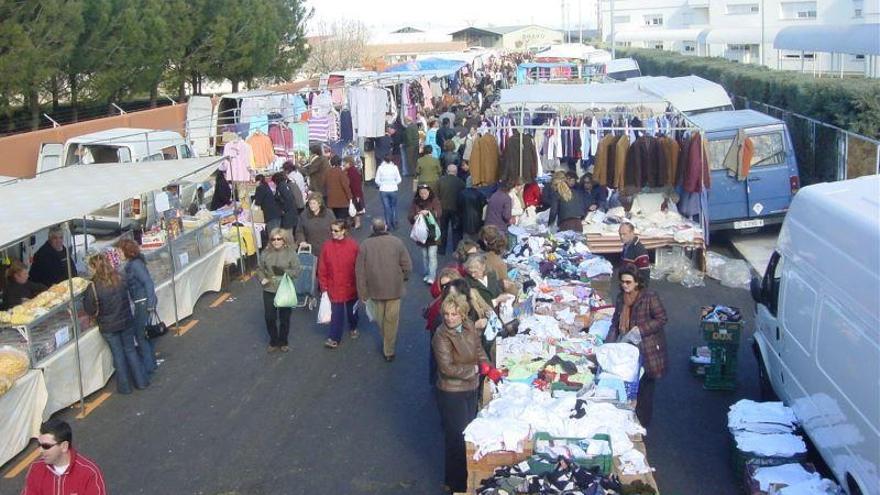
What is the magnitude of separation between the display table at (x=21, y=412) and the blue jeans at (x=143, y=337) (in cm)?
143

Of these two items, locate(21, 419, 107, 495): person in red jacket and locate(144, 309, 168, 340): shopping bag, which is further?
locate(144, 309, 168, 340): shopping bag

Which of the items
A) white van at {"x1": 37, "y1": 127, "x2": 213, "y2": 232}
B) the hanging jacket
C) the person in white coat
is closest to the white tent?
the hanging jacket

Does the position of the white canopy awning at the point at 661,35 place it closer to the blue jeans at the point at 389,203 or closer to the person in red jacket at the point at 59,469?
the blue jeans at the point at 389,203

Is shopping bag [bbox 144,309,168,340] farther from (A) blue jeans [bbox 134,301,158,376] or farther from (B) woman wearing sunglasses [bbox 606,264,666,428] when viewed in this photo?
(B) woman wearing sunglasses [bbox 606,264,666,428]

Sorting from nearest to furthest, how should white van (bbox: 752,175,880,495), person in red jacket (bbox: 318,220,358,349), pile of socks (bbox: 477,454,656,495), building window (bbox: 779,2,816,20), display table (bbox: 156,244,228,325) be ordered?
1. white van (bbox: 752,175,880,495)
2. pile of socks (bbox: 477,454,656,495)
3. person in red jacket (bbox: 318,220,358,349)
4. display table (bbox: 156,244,228,325)
5. building window (bbox: 779,2,816,20)

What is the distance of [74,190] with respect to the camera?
35.7ft

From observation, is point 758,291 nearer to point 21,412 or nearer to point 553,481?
point 553,481

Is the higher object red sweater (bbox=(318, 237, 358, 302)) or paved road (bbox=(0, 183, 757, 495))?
red sweater (bbox=(318, 237, 358, 302))

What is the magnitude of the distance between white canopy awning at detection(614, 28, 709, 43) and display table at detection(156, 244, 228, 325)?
52.8 meters

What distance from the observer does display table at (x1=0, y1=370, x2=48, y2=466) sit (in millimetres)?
8422

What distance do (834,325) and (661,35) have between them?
217ft

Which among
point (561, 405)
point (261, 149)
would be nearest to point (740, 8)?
point (261, 149)

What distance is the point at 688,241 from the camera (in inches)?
555

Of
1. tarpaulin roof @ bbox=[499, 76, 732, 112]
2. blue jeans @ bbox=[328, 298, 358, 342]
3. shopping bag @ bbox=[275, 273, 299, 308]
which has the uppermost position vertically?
tarpaulin roof @ bbox=[499, 76, 732, 112]
